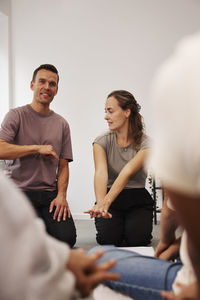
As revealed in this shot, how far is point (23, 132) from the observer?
92.4 inches

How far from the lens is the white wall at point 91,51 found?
164 inches

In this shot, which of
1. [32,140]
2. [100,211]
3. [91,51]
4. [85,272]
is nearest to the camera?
[85,272]

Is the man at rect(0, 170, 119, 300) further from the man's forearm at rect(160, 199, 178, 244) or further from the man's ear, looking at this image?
the man's ear

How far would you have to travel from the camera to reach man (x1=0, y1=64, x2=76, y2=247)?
2205 mm

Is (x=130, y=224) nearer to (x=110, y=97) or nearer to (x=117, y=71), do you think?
(x=110, y=97)

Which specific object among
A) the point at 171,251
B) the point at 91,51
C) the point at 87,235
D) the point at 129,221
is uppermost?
the point at 91,51

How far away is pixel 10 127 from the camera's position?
2.28 m

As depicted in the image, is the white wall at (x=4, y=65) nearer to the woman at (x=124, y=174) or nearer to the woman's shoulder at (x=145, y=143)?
the woman at (x=124, y=174)

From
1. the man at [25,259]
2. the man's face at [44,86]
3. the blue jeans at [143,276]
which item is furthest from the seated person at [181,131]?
the man's face at [44,86]

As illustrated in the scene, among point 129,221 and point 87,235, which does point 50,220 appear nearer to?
point 129,221

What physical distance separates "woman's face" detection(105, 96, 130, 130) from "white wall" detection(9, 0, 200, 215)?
5.64 ft

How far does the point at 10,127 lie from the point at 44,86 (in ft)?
1.29

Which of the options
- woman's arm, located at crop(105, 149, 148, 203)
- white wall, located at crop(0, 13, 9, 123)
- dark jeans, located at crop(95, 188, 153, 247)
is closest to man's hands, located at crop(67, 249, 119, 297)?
woman's arm, located at crop(105, 149, 148, 203)

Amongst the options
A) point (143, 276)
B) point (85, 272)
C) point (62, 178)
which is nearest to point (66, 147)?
point (62, 178)
